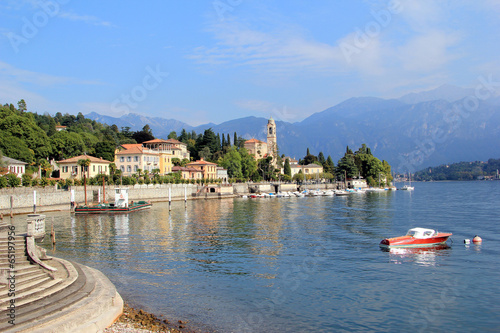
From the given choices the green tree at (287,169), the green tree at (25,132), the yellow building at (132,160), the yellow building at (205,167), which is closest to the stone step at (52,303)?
the green tree at (25,132)

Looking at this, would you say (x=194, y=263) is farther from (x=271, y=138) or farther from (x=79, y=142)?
(x=271, y=138)

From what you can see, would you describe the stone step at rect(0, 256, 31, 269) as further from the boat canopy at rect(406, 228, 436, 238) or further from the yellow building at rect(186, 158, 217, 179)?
the yellow building at rect(186, 158, 217, 179)

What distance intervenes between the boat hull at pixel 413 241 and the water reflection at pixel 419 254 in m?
0.31

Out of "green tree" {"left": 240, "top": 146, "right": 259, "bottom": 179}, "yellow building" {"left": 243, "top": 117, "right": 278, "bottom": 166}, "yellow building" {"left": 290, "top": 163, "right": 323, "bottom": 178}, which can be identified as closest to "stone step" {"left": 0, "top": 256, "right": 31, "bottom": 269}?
"green tree" {"left": 240, "top": 146, "right": 259, "bottom": 179}

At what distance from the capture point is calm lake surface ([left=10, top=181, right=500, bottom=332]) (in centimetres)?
1456

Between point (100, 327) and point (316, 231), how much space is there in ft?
88.3

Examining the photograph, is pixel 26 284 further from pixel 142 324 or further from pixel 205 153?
pixel 205 153

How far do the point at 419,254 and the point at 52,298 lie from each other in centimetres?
2264

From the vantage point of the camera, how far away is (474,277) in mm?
20219

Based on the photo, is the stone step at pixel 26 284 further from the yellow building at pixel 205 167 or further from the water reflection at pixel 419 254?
the yellow building at pixel 205 167

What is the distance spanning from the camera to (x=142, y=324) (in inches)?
503

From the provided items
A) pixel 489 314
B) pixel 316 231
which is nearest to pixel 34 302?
pixel 489 314

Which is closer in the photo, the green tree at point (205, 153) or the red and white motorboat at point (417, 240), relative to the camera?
the red and white motorboat at point (417, 240)

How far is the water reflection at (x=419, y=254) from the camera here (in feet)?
79.2
